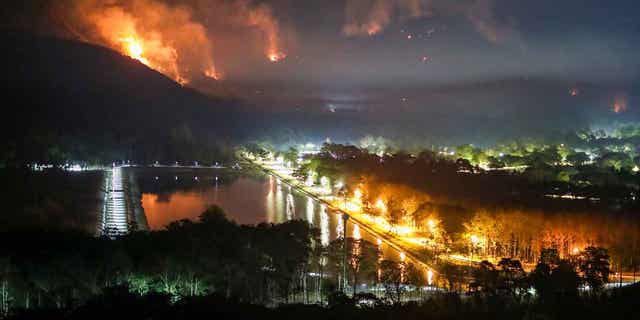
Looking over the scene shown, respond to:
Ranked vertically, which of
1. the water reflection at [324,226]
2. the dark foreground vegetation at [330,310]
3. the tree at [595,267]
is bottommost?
the dark foreground vegetation at [330,310]

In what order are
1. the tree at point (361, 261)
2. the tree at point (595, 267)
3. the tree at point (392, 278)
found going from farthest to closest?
1. the tree at point (361, 261)
2. the tree at point (595, 267)
3. the tree at point (392, 278)

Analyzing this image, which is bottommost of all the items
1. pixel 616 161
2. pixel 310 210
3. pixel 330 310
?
pixel 330 310

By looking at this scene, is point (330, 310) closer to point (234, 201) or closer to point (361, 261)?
point (361, 261)

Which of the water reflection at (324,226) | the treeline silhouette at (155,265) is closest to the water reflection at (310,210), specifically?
the water reflection at (324,226)

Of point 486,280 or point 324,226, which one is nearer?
point 486,280

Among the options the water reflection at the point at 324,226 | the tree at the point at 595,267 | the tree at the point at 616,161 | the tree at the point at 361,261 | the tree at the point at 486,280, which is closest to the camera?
the tree at the point at 486,280

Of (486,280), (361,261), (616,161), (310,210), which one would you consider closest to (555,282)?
(486,280)

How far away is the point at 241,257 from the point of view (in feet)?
47.4

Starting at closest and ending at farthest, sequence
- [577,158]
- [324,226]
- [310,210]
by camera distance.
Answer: [324,226], [310,210], [577,158]

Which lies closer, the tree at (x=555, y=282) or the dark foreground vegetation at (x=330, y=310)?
the dark foreground vegetation at (x=330, y=310)

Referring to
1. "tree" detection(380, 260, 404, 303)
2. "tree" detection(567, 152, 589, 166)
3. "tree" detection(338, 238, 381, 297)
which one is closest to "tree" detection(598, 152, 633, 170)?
"tree" detection(567, 152, 589, 166)

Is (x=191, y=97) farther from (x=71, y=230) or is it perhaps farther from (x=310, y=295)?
(x=310, y=295)

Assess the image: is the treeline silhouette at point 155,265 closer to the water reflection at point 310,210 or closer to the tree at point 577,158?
the water reflection at point 310,210

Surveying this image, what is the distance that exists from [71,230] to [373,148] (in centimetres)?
5965
